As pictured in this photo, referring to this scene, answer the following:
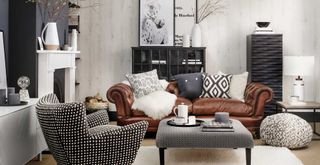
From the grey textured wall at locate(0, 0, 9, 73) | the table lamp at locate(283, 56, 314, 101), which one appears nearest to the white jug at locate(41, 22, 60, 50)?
the grey textured wall at locate(0, 0, 9, 73)

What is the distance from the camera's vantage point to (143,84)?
6016 millimetres

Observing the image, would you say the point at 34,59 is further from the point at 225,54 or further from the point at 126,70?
the point at 225,54

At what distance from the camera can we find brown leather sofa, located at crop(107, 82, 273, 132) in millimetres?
5633

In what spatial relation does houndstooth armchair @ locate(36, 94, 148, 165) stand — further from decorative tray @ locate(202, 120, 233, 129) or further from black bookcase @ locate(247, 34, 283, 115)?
black bookcase @ locate(247, 34, 283, 115)

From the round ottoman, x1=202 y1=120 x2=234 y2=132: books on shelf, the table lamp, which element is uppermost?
the table lamp

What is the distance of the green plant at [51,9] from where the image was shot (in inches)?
199

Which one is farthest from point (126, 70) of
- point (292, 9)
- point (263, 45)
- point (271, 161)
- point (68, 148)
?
point (68, 148)

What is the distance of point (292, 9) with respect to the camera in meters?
7.14

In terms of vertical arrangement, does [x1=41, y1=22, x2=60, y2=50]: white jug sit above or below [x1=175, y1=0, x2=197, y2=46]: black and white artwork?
Result: below

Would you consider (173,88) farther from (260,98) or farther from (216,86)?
(260,98)

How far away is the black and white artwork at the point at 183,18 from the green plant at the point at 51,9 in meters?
2.00

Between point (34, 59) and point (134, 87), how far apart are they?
1.58 meters

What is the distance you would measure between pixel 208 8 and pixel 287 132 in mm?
2903

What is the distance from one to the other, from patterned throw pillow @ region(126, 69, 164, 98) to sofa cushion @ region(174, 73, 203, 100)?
0.33m
